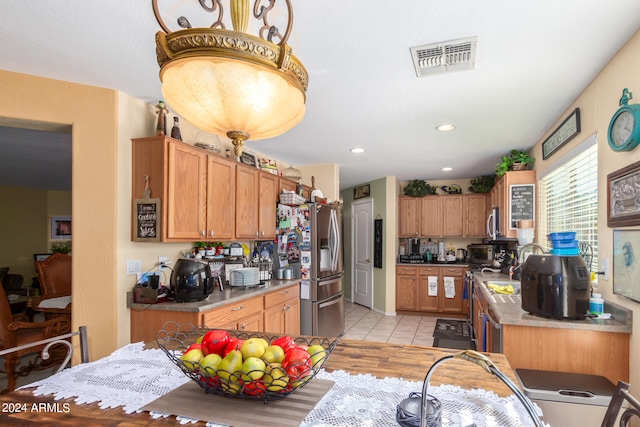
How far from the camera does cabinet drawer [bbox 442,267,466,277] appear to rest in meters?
5.98

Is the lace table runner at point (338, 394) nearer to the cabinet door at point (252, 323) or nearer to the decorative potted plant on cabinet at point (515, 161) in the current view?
the cabinet door at point (252, 323)

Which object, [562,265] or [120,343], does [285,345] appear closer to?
[562,265]

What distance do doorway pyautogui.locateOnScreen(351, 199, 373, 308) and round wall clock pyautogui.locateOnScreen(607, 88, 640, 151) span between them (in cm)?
478

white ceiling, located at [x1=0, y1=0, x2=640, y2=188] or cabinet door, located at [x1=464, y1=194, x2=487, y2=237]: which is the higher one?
white ceiling, located at [x1=0, y1=0, x2=640, y2=188]

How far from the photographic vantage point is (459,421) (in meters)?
0.92

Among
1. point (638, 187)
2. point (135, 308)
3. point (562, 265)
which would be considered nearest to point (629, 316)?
point (562, 265)

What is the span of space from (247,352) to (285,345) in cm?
12

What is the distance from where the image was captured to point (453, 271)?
19.8ft

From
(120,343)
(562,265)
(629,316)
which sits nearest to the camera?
(629,316)

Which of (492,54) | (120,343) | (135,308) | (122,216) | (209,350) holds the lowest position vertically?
(120,343)

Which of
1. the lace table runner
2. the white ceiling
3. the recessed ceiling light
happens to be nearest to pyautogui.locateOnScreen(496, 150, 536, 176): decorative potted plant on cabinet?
the white ceiling

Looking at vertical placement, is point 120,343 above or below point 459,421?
below

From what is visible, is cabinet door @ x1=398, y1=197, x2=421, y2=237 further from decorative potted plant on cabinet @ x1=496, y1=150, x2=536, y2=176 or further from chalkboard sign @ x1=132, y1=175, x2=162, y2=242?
chalkboard sign @ x1=132, y1=175, x2=162, y2=242

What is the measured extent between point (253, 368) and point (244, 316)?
2247 mm
